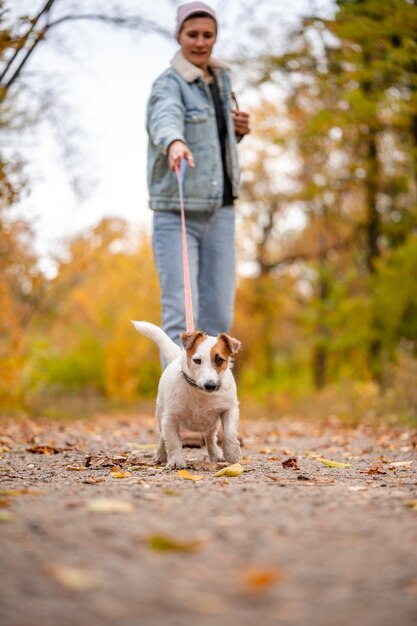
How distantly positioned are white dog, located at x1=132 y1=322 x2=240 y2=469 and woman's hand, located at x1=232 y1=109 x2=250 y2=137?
2093 mm

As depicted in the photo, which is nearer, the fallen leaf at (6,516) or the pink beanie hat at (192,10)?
the fallen leaf at (6,516)

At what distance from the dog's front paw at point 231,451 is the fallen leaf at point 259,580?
7.58 feet

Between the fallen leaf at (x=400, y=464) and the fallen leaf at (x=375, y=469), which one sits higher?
the fallen leaf at (x=375, y=469)

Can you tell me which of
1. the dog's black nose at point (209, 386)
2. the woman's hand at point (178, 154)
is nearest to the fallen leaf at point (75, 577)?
the dog's black nose at point (209, 386)

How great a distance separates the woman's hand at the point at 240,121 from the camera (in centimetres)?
575

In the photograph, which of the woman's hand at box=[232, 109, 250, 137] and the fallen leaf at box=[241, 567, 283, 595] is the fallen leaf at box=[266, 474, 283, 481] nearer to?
the fallen leaf at box=[241, 567, 283, 595]

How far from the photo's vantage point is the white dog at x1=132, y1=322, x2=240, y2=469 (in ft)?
13.7

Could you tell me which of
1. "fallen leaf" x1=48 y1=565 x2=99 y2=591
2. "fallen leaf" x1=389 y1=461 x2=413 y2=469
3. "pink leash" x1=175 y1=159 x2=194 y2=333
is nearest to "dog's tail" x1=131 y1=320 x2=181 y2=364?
"pink leash" x1=175 y1=159 x2=194 y2=333

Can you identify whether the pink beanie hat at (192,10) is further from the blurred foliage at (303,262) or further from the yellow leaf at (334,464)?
the yellow leaf at (334,464)

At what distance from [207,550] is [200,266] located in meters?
3.53

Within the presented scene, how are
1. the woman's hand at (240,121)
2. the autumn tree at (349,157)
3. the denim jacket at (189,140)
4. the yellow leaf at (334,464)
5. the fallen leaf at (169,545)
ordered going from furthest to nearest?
1. the autumn tree at (349,157)
2. the woman's hand at (240,121)
3. the denim jacket at (189,140)
4. the yellow leaf at (334,464)
5. the fallen leaf at (169,545)

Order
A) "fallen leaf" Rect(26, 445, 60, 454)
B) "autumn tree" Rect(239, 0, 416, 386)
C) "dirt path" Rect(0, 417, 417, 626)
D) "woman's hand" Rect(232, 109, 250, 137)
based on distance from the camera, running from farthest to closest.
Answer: "autumn tree" Rect(239, 0, 416, 386) → "woman's hand" Rect(232, 109, 250, 137) → "fallen leaf" Rect(26, 445, 60, 454) → "dirt path" Rect(0, 417, 417, 626)

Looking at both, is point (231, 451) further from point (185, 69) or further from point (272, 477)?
point (185, 69)

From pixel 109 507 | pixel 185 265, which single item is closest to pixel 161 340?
pixel 185 265
